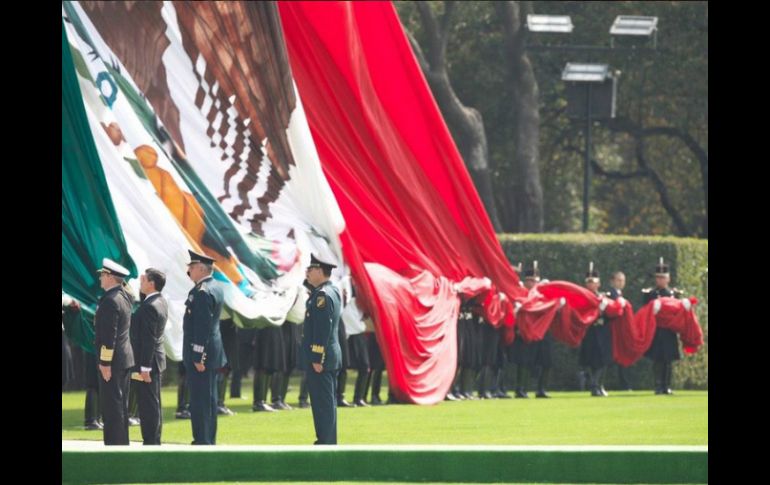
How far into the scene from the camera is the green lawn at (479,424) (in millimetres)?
14219

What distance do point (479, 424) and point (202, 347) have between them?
4265mm

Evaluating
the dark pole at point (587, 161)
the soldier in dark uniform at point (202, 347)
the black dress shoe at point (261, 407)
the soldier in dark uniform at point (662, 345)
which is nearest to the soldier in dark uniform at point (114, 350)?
the soldier in dark uniform at point (202, 347)

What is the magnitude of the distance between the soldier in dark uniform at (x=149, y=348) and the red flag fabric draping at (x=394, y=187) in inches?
214

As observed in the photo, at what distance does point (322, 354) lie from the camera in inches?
497

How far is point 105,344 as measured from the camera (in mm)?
12156

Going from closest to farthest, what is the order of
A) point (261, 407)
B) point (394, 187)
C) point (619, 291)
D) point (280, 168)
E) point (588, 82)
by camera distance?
point (261, 407), point (280, 168), point (394, 187), point (619, 291), point (588, 82)

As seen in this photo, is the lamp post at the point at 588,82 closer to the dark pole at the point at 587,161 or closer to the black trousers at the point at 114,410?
the dark pole at the point at 587,161

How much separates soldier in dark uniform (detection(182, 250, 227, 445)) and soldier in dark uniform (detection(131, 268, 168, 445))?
0.84 feet

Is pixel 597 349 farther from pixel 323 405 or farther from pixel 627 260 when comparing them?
pixel 323 405

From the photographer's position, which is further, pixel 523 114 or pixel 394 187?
pixel 523 114

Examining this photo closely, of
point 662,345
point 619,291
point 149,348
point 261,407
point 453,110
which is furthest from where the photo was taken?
point 453,110

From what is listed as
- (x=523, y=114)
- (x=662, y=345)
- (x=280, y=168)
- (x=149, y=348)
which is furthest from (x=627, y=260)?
(x=149, y=348)

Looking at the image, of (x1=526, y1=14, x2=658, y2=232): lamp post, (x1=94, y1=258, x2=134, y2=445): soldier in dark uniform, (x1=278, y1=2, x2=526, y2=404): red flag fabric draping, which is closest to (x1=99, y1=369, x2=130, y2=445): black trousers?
(x1=94, y1=258, x2=134, y2=445): soldier in dark uniform

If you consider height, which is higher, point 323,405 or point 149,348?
point 149,348
